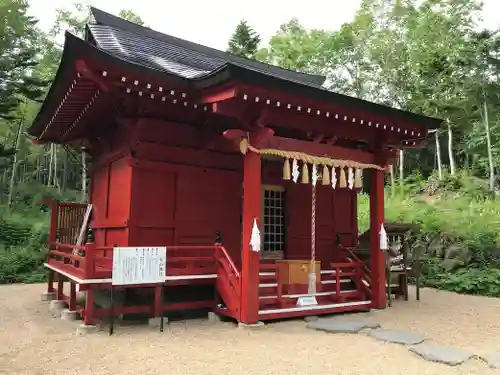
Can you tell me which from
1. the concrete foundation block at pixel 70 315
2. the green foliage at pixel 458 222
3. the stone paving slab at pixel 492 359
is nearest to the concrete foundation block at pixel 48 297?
the concrete foundation block at pixel 70 315

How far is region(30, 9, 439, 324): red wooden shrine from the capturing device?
237 inches

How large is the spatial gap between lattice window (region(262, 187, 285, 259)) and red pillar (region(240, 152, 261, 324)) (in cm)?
226

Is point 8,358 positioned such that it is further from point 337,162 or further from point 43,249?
point 43,249

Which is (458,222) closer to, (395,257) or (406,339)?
(395,257)

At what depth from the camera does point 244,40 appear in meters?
31.1

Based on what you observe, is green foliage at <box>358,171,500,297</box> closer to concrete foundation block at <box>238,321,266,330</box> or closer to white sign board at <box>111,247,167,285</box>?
concrete foundation block at <box>238,321,266,330</box>

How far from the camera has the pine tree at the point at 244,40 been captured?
30812 mm

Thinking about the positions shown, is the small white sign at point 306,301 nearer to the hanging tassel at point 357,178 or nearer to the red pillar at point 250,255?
the red pillar at point 250,255

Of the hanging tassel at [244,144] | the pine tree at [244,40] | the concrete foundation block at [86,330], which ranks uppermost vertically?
the pine tree at [244,40]

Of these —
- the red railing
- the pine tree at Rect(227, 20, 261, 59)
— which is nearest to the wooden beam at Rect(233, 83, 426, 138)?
the red railing

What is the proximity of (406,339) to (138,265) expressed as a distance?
3825 mm

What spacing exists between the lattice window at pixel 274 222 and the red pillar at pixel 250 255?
226cm

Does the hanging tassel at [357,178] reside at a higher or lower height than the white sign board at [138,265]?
higher

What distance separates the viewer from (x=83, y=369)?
4.27 meters
